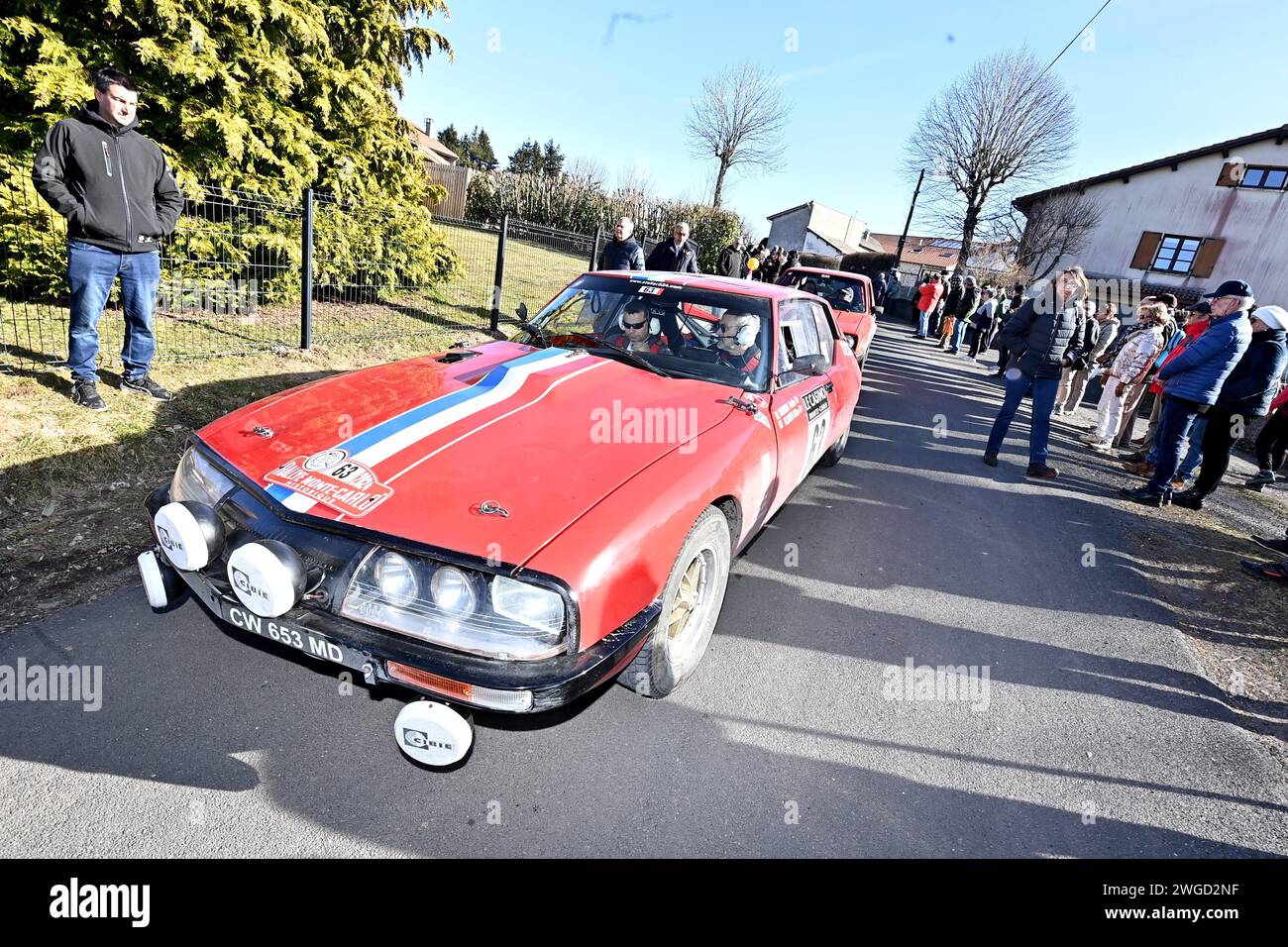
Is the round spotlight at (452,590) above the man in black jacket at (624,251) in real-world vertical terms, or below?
below

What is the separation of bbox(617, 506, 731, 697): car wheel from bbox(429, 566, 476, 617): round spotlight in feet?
2.18

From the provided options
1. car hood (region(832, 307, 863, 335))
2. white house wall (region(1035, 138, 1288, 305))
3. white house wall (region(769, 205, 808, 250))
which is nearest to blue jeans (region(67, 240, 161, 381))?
car hood (region(832, 307, 863, 335))

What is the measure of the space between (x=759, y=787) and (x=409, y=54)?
997 cm

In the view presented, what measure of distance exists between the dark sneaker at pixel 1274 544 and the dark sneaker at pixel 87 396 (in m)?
8.77

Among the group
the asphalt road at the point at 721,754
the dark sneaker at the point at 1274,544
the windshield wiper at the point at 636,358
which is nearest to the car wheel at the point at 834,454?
the asphalt road at the point at 721,754

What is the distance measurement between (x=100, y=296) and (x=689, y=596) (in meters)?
4.37

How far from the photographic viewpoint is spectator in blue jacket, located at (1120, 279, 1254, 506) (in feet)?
17.1

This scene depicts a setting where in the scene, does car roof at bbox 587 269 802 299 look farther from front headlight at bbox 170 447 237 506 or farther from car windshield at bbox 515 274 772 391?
front headlight at bbox 170 447 237 506

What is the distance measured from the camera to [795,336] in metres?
3.81

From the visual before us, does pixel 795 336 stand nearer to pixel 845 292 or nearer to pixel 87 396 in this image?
pixel 87 396

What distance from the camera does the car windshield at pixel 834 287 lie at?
9.97 m

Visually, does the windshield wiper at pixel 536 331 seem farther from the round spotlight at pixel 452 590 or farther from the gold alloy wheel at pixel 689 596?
the round spotlight at pixel 452 590

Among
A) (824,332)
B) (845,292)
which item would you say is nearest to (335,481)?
(824,332)

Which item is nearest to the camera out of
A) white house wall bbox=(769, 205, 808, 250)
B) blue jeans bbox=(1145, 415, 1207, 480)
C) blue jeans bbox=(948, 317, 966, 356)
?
blue jeans bbox=(1145, 415, 1207, 480)
